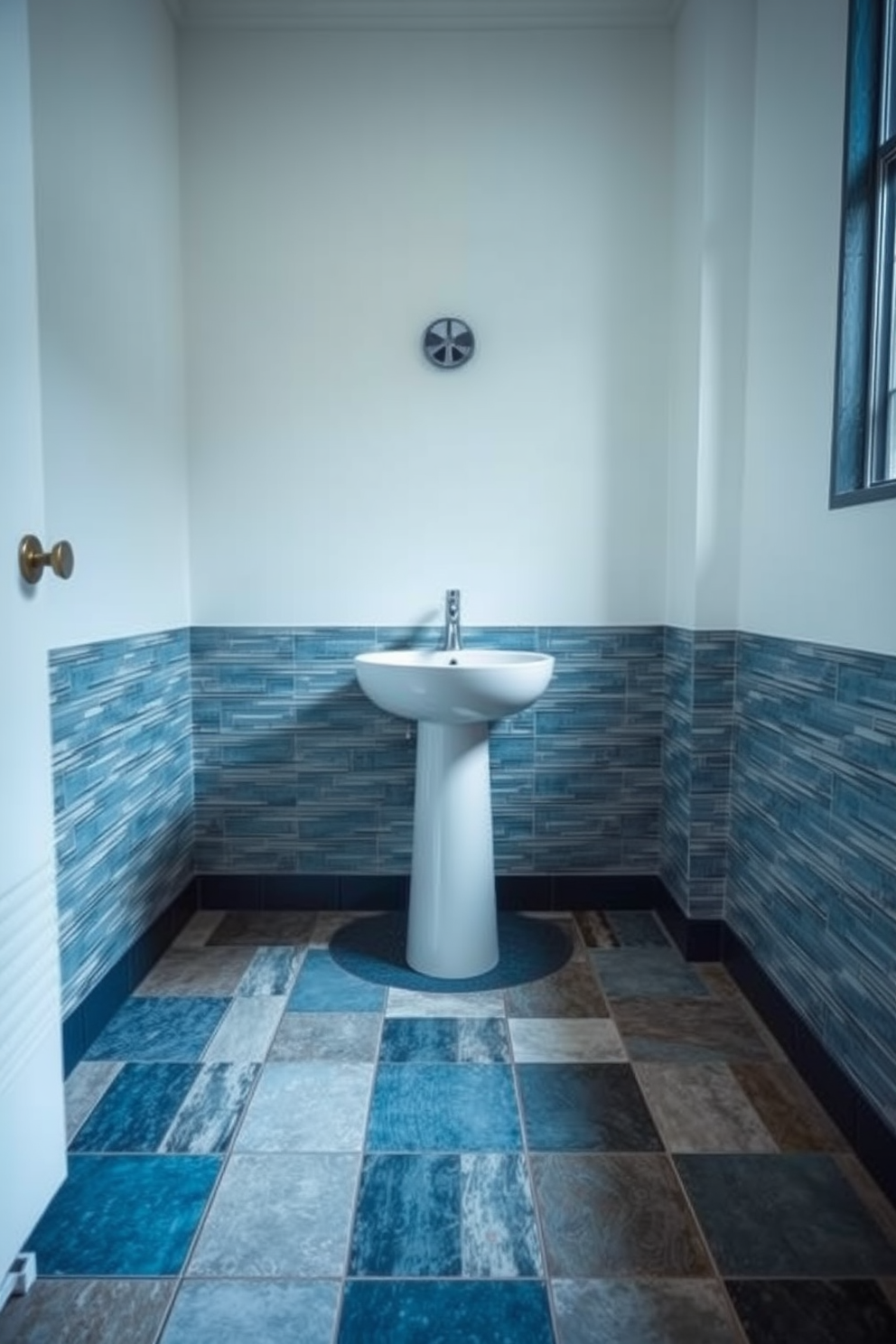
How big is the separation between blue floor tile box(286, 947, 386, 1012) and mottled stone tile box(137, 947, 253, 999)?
167 mm

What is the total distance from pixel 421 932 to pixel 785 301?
1.70m

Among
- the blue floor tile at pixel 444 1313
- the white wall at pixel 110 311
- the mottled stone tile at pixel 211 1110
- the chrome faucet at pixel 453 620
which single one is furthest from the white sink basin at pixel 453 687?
the blue floor tile at pixel 444 1313

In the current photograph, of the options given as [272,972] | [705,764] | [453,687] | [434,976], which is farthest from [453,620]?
[272,972]

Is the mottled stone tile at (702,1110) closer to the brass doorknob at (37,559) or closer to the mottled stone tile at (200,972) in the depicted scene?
the mottled stone tile at (200,972)

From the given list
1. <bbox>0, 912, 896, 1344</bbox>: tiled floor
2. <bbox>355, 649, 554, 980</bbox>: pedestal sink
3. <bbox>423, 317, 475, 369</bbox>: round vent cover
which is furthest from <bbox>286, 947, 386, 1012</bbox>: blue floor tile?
<bbox>423, 317, 475, 369</bbox>: round vent cover

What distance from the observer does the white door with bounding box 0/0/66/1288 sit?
1000 mm

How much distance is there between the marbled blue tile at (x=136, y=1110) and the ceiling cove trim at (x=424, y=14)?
8.57 feet

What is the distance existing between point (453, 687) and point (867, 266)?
1.15 meters

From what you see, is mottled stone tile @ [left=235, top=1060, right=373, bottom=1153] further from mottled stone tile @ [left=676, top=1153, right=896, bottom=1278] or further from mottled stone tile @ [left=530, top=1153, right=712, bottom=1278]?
mottled stone tile @ [left=676, top=1153, right=896, bottom=1278]

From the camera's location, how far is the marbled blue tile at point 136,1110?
4.38 feet

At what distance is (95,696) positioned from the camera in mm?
1656

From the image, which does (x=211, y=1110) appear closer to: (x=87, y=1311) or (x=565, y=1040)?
(x=87, y=1311)

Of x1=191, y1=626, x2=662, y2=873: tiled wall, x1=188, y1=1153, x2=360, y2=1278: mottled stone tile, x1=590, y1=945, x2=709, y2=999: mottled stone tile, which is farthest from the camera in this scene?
x1=191, y1=626, x2=662, y2=873: tiled wall

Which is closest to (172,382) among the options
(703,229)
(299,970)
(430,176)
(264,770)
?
(430,176)
